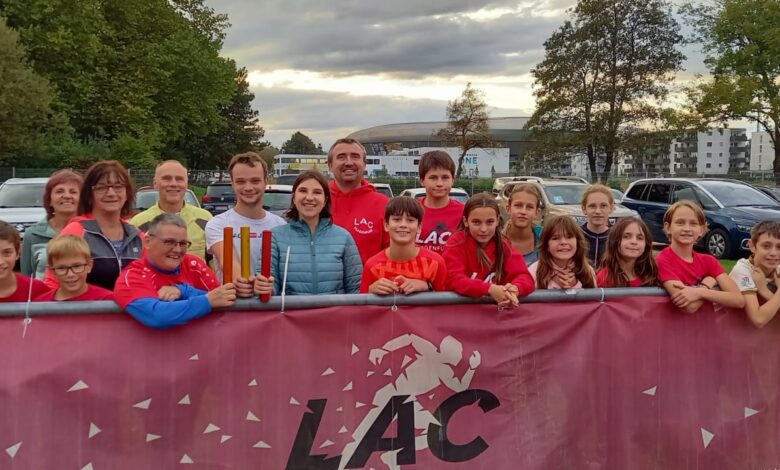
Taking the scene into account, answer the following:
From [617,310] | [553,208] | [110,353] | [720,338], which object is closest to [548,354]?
[617,310]

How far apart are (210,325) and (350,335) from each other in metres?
0.65

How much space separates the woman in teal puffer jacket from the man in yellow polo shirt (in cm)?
91

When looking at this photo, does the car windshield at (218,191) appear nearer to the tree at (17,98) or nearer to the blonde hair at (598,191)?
the blonde hair at (598,191)

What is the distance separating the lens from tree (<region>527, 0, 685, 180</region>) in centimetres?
4716

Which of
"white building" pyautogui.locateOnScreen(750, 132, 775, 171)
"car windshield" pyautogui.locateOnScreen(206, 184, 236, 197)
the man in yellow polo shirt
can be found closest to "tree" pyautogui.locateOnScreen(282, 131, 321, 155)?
"white building" pyautogui.locateOnScreen(750, 132, 775, 171)

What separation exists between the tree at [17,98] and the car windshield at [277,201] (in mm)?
20010

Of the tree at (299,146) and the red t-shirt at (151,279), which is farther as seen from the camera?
the tree at (299,146)

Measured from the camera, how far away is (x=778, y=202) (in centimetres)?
1405

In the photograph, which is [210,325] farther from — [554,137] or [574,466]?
[554,137]

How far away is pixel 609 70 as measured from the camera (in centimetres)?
4791

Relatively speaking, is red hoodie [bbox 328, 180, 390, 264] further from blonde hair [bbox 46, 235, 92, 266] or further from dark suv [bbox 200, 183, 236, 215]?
dark suv [bbox 200, 183, 236, 215]

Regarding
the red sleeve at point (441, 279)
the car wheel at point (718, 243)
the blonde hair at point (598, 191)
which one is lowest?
the car wheel at point (718, 243)

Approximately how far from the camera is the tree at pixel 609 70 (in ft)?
155

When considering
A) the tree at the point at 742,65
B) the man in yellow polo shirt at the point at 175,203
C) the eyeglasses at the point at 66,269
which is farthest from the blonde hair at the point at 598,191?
the tree at the point at 742,65
